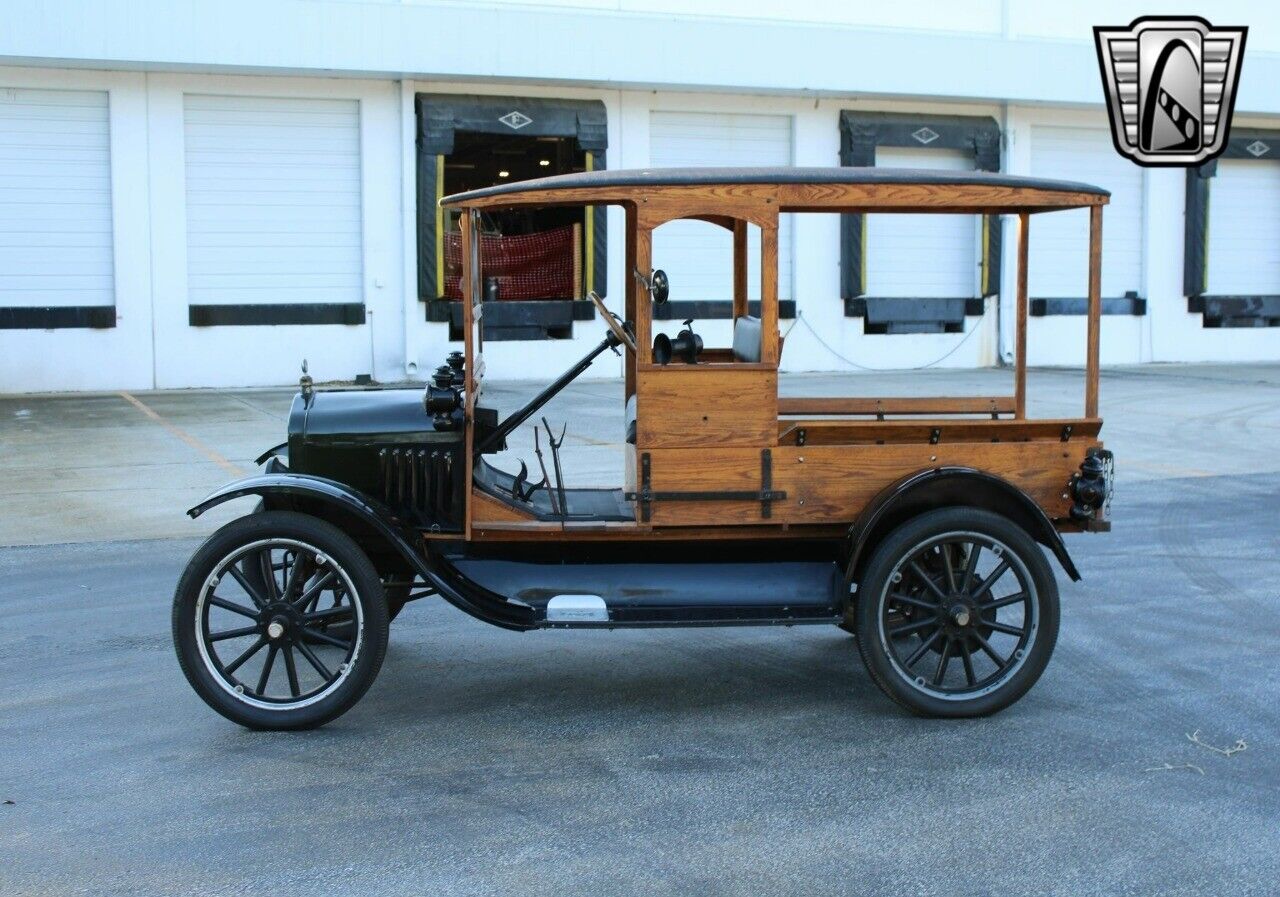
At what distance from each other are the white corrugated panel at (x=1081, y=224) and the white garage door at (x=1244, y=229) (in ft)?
4.89

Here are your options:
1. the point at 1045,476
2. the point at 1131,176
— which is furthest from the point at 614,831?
the point at 1131,176

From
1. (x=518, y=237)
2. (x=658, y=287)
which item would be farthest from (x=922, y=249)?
(x=658, y=287)

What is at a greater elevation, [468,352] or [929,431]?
[468,352]

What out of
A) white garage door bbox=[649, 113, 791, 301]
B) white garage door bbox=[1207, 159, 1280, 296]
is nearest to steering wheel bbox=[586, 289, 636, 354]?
white garage door bbox=[649, 113, 791, 301]

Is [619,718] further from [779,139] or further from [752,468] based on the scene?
[779,139]

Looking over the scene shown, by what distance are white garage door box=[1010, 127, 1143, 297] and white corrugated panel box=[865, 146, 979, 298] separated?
1.15 m

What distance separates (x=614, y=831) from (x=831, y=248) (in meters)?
19.7

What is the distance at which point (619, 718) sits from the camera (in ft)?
18.3

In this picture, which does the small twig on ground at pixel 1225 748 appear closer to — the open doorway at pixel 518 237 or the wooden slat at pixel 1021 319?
the wooden slat at pixel 1021 319

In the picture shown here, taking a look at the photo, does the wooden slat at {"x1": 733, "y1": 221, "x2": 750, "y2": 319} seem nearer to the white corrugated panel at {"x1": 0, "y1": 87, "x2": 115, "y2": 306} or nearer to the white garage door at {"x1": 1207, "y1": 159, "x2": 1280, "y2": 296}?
the white corrugated panel at {"x1": 0, "y1": 87, "x2": 115, "y2": 306}

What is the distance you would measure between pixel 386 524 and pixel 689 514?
1138mm

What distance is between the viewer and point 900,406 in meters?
6.86

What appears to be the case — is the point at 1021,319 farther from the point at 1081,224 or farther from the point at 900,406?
the point at 1081,224

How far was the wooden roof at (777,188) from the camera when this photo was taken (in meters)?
5.55
